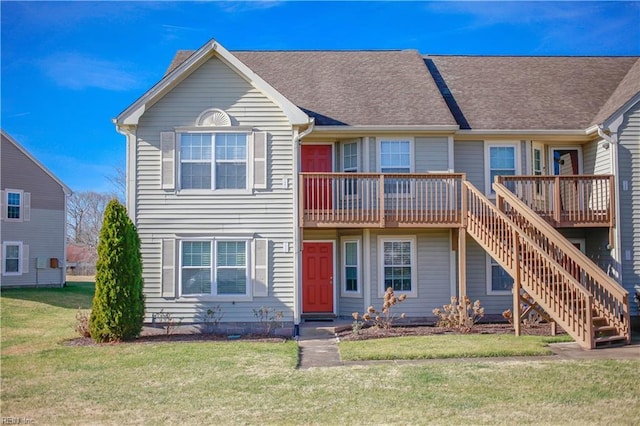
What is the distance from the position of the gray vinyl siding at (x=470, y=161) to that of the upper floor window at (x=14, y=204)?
779 inches

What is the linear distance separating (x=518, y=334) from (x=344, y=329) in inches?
160

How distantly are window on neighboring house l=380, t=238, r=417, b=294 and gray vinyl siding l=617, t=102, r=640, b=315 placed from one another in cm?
544

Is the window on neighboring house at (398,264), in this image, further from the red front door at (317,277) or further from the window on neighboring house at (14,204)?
the window on neighboring house at (14,204)

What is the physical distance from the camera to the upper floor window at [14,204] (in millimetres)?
24516

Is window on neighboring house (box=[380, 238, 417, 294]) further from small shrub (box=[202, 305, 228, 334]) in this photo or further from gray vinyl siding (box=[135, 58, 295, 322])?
small shrub (box=[202, 305, 228, 334])

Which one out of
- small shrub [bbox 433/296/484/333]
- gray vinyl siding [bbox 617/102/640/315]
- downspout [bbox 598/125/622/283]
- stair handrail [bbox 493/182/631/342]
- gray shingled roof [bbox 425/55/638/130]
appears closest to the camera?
stair handrail [bbox 493/182/631/342]

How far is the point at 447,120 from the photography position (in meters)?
14.8

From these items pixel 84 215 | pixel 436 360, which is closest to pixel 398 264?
pixel 436 360

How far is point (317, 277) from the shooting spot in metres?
15.6

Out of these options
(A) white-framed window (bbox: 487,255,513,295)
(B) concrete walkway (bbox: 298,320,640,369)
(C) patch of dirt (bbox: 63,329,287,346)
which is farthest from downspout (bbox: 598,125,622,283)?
(C) patch of dirt (bbox: 63,329,287,346)

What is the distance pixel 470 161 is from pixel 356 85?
4.12 m

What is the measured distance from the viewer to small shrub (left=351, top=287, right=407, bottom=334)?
1299 centimetres

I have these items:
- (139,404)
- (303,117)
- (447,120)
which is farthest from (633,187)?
Result: (139,404)

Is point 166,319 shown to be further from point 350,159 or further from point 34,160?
point 34,160
